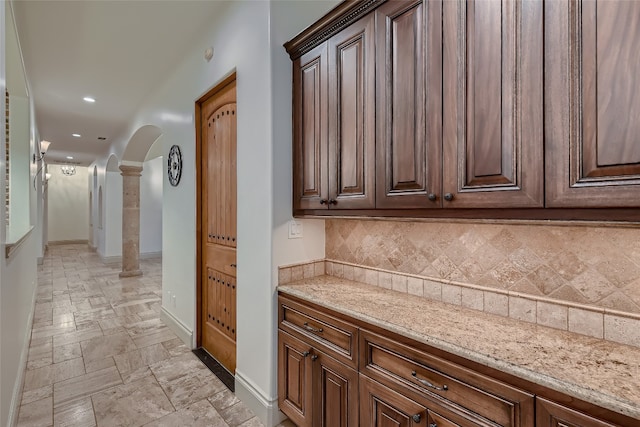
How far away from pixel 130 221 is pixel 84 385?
15.7ft

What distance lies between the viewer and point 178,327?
3379 mm

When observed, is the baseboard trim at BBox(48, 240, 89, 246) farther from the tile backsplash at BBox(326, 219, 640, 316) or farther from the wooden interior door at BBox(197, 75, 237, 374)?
the tile backsplash at BBox(326, 219, 640, 316)

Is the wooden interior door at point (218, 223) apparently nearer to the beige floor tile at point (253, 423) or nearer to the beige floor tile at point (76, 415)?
the beige floor tile at point (253, 423)

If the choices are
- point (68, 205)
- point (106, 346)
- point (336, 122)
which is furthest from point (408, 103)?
point (68, 205)

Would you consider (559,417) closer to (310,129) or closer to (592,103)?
(592,103)

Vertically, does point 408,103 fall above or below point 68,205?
above

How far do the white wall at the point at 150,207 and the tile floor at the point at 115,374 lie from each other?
4680 mm

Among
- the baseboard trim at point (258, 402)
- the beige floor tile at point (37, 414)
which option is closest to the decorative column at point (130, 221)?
the beige floor tile at point (37, 414)

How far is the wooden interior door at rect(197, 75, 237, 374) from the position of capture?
2584mm

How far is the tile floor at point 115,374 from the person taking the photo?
2.09m

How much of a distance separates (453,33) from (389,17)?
1.22 feet

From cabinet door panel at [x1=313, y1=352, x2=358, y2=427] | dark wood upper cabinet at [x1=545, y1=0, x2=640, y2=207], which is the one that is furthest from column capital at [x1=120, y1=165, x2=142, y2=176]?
dark wood upper cabinet at [x1=545, y1=0, x2=640, y2=207]

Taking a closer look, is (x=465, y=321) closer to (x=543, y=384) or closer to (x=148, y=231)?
(x=543, y=384)

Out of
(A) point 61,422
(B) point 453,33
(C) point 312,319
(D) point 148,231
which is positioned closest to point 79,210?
(D) point 148,231
